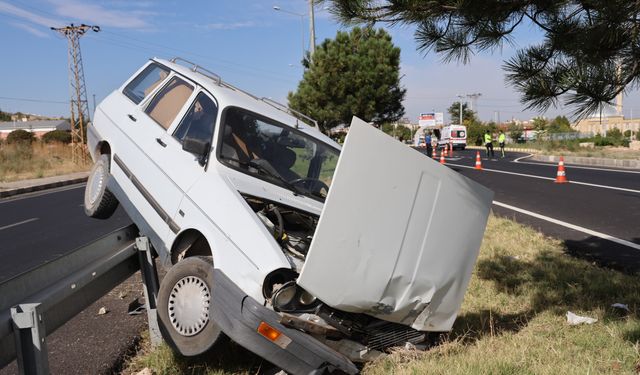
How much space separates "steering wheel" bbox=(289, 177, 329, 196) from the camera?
4821 mm

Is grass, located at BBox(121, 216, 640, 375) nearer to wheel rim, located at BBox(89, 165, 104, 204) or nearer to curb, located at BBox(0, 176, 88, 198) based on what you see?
wheel rim, located at BBox(89, 165, 104, 204)

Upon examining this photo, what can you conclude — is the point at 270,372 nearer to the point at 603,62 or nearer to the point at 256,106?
the point at 256,106

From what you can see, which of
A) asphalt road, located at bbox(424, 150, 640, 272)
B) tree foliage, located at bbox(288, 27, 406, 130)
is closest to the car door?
asphalt road, located at bbox(424, 150, 640, 272)

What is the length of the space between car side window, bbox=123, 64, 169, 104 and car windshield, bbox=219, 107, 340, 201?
1363mm

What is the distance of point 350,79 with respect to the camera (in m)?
25.5

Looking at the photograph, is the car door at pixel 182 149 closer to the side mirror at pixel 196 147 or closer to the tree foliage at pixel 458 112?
the side mirror at pixel 196 147

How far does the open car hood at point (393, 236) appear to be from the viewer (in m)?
3.15

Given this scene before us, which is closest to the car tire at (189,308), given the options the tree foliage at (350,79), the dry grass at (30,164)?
the tree foliage at (350,79)

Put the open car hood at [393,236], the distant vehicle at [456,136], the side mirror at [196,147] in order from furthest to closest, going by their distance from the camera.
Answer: the distant vehicle at [456,136] → the side mirror at [196,147] → the open car hood at [393,236]

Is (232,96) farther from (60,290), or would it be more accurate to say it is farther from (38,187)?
(38,187)

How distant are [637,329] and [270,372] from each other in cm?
265

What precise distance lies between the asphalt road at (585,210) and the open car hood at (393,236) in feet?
12.9

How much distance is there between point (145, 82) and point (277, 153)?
1.84 m

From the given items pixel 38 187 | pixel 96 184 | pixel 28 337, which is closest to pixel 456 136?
pixel 38 187
